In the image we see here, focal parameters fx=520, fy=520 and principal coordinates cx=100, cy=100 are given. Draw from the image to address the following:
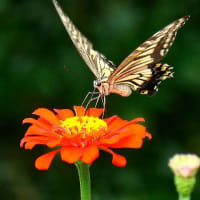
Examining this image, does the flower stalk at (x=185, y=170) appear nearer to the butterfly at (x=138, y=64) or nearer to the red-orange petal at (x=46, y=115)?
the red-orange petal at (x=46, y=115)

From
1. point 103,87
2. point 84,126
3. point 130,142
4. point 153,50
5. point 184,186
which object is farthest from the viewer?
point 103,87

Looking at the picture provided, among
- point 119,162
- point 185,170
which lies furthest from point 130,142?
point 185,170

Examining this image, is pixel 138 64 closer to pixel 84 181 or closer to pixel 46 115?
pixel 46 115

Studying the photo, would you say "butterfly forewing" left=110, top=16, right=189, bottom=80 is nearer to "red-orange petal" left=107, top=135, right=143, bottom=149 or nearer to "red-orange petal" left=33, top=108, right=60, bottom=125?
"red-orange petal" left=33, top=108, right=60, bottom=125

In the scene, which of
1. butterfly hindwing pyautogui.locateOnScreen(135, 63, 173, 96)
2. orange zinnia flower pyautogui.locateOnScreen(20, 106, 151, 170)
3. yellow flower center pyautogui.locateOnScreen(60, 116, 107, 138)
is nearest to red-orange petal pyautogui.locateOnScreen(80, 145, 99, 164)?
orange zinnia flower pyautogui.locateOnScreen(20, 106, 151, 170)

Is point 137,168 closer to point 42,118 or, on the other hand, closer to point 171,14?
point 171,14

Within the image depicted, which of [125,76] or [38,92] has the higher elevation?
[125,76]

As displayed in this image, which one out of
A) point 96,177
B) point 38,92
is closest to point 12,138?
point 38,92
